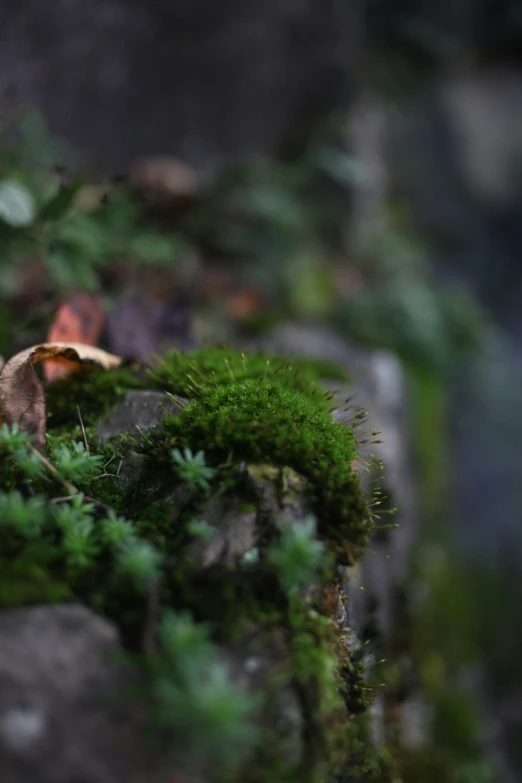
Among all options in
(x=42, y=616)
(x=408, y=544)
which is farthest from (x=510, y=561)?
(x=42, y=616)

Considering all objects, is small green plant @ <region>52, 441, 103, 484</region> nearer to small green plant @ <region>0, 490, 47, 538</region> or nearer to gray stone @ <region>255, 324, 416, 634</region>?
small green plant @ <region>0, 490, 47, 538</region>

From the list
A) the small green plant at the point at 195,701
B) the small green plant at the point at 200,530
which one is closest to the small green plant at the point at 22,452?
the small green plant at the point at 200,530

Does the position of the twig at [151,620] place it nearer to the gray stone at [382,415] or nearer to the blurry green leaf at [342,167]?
the gray stone at [382,415]

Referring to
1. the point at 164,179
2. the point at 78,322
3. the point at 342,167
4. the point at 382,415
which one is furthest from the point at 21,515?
the point at 342,167

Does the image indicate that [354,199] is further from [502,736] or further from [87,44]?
[502,736]

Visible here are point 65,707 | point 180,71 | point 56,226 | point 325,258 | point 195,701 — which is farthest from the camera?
point 325,258

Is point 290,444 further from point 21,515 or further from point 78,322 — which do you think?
point 78,322

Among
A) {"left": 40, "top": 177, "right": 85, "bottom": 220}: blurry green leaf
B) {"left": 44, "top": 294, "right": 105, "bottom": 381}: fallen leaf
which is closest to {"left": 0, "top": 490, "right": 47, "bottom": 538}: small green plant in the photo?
{"left": 44, "top": 294, "right": 105, "bottom": 381}: fallen leaf
